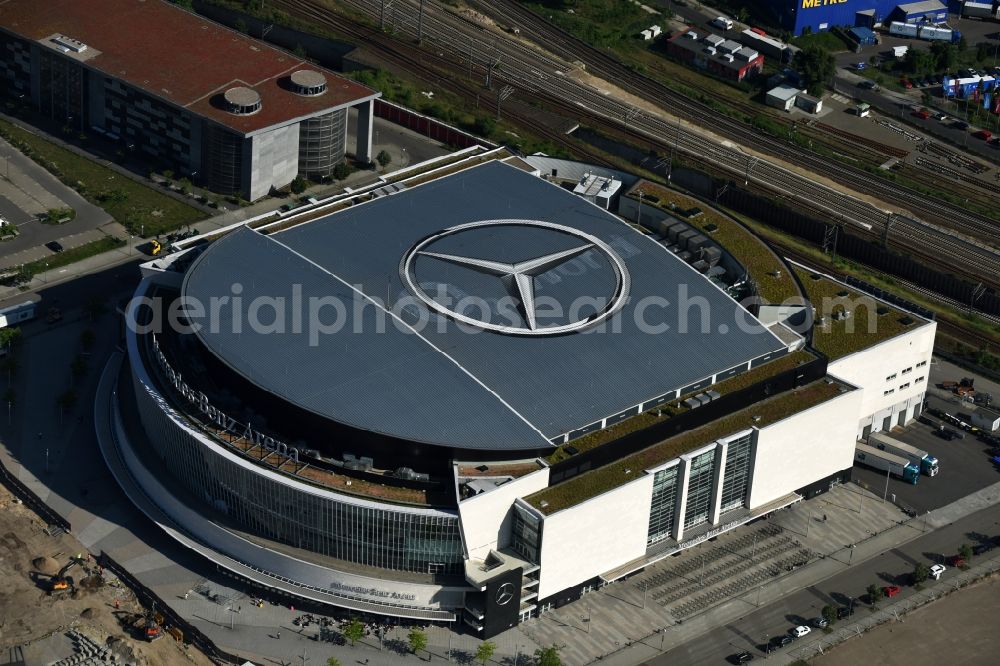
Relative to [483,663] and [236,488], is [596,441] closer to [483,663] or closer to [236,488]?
[483,663]

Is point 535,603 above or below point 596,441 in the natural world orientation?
below

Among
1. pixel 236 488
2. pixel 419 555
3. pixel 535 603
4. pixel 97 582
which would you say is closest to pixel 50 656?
pixel 97 582

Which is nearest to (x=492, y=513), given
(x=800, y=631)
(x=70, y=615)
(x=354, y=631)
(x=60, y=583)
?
(x=354, y=631)

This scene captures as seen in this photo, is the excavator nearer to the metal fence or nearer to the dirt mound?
the dirt mound

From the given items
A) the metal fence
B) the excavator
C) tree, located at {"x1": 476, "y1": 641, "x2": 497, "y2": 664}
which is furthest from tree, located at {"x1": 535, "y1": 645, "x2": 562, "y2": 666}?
the excavator

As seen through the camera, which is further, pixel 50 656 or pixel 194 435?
pixel 194 435

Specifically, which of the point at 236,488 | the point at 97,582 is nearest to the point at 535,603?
the point at 236,488
